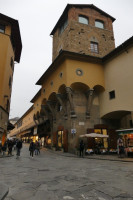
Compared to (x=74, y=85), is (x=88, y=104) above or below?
below

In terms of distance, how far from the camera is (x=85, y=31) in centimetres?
2661

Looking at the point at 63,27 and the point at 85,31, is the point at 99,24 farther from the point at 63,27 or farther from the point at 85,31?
the point at 63,27

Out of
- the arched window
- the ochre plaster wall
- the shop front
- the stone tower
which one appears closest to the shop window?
the stone tower

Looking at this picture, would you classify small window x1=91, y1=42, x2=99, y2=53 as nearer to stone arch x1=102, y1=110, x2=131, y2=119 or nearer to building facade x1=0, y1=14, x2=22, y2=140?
stone arch x1=102, y1=110, x2=131, y2=119

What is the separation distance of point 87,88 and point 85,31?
447 inches

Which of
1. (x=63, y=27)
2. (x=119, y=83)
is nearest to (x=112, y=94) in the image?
(x=119, y=83)

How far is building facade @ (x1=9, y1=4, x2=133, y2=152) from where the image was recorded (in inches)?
760

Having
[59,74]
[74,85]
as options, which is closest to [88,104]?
[74,85]

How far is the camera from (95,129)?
69.8ft

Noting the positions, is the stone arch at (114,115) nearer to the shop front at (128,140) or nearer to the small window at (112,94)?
the small window at (112,94)

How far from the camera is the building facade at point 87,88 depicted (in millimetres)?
19312

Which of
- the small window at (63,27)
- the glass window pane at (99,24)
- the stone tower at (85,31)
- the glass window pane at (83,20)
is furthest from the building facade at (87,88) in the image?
the glass window pane at (99,24)

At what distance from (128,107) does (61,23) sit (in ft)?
68.6

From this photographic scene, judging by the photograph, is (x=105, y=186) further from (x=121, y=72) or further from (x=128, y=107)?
(x=121, y=72)
